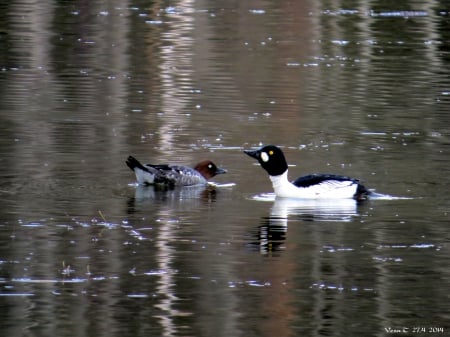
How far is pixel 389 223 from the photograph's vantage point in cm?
1288

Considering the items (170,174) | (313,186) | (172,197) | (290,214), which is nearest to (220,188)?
(170,174)

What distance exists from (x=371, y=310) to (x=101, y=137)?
8.27 meters

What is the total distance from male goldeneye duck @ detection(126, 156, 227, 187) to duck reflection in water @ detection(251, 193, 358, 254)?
3.18ft

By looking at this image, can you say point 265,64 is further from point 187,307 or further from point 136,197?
point 187,307

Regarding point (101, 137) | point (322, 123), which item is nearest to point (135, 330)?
point (101, 137)

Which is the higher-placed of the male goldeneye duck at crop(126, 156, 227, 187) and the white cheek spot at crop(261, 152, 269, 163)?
the white cheek spot at crop(261, 152, 269, 163)

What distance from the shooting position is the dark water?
977 centimetres

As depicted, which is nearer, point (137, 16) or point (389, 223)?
point (389, 223)

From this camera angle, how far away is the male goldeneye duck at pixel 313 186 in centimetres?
1416

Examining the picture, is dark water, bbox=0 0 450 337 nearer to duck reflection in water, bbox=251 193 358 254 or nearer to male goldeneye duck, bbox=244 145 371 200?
duck reflection in water, bbox=251 193 358 254

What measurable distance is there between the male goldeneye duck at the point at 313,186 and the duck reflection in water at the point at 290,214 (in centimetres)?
6

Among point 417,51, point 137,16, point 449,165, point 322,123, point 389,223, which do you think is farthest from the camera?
point 137,16

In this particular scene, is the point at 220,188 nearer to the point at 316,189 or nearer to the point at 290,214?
the point at 316,189

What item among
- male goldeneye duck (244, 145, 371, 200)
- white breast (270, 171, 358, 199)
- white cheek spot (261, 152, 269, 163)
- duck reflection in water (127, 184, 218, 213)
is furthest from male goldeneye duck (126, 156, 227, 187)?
white breast (270, 171, 358, 199)
